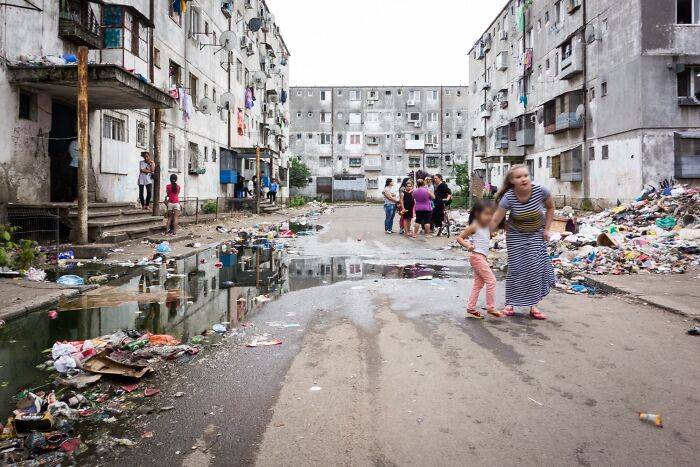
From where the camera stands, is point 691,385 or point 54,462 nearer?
point 54,462

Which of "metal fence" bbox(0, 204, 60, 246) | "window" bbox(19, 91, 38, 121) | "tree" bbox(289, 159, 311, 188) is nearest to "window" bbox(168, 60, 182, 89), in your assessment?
"window" bbox(19, 91, 38, 121)

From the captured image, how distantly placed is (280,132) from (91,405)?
48549 mm

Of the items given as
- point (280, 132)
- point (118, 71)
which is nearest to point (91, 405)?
point (118, 71)

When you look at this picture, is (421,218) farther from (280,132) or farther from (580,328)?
(280,132)

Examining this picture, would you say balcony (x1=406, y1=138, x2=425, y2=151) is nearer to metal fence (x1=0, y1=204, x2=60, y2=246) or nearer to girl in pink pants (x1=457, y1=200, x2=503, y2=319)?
metal fence (x1=0, y1=204, x2=60, y2=246)

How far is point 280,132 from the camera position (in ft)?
167

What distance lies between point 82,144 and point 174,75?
41.8 ft

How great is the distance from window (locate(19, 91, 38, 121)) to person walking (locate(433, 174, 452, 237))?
1085 centimetres

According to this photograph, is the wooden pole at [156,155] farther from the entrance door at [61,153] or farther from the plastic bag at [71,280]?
the plastic bag at [71,280]

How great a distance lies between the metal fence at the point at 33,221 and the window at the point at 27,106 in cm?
241

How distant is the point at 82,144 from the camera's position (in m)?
11.6

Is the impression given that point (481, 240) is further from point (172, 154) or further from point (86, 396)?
point (172, 154)

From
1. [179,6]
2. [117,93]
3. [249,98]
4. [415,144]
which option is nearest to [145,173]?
[117,93]

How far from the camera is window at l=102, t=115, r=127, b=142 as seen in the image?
54.5 ft
